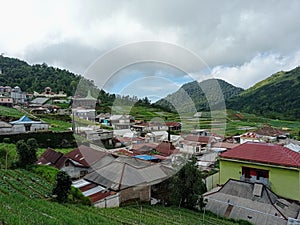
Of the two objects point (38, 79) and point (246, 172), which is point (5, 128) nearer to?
point (246, 172)

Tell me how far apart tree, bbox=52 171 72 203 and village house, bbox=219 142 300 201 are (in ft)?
26.8

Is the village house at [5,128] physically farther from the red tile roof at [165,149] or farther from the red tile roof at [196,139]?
the red tile roof at [196,139]

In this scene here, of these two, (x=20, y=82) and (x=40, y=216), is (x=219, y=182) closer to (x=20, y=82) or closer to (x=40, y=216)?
(x=40, y=216)

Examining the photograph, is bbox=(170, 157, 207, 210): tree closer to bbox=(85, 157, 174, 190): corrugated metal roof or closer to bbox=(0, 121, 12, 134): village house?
bbox=(85, 157, 174, 190): corrugated metal roof

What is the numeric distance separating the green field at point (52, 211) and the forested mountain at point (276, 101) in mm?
55173

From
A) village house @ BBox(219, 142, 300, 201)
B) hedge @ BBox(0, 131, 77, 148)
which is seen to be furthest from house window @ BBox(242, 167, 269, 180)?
hedge @ BBox(0, 131, 77, 148)

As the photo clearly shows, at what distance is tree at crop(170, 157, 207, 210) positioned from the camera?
9719mm

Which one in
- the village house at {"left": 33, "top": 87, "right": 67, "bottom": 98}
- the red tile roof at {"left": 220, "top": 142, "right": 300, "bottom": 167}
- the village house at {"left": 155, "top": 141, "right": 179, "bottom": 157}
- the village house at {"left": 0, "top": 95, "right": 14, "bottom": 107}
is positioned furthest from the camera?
the village house at {"left": 33, "top": 87, "right": 67, "bottom": 98}

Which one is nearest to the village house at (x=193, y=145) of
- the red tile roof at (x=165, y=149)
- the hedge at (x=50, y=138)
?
the red tile roof at (x=165, y=149)

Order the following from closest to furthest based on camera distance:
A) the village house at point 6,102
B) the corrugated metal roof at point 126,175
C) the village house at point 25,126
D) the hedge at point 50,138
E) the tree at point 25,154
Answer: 1. the corrugated metal roof at point 126,175
2. the tree at point 25,154
3. the hedge at point 50,138
4. the village house at point 25,126
5. the village house at point 6,102

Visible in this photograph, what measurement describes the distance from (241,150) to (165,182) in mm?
4784

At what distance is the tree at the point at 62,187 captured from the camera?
7.94 m

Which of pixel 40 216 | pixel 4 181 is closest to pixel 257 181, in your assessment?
pixel 40 216

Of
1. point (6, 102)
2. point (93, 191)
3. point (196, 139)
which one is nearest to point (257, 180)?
point (93, 191)
